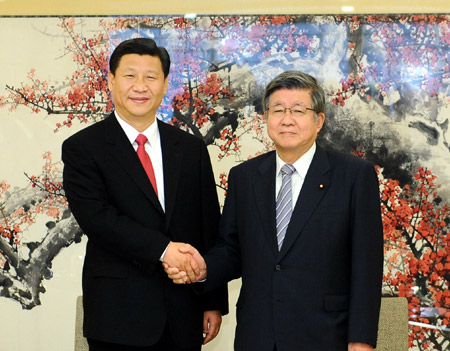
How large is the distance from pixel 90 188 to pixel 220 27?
5.11ft

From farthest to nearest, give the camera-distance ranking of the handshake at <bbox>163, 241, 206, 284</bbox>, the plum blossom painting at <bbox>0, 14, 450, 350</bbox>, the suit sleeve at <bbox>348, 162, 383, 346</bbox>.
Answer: the plum blossom painting at <bbox>0, 14, 450, 350</bbox>
the handshake at <bbox>163, 241, 206, 284</bbox>
the suit sleeve at <bbox>348, 162, 383, 346</bbox>

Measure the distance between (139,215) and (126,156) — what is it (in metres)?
0.23

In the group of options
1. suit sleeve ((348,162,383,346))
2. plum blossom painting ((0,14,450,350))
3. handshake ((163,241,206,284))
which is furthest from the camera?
plum blossom painting ((0,14,450,350))

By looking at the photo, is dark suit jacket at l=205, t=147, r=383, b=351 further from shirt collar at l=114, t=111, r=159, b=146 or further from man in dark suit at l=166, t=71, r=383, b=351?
shirt collar at l=114, t=111, r=159, b=146

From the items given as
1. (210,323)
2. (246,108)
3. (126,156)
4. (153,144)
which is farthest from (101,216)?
(246,108)

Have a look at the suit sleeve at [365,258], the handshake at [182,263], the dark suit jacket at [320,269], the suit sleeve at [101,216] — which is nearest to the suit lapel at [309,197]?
the dark suit jacket at [320,269]

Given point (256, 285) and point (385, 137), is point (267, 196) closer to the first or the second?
point (256, 285)

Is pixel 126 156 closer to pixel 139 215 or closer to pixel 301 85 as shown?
pixel 139 215

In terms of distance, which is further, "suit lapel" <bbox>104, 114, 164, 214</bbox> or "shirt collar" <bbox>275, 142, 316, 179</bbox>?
"suit lapel" <bbox>104, 114, 164, 214</bbox>

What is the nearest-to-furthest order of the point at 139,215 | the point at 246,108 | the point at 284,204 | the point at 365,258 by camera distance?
the point at 365,258 → the point at 284,204 → the point at 139,215 → the point at 246,108

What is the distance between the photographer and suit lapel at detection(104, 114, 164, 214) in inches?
105

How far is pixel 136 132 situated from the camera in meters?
2.81

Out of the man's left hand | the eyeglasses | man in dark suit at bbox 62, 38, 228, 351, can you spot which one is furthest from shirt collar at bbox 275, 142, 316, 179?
the man's left hand

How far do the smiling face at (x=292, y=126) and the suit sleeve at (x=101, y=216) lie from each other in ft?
1.75
